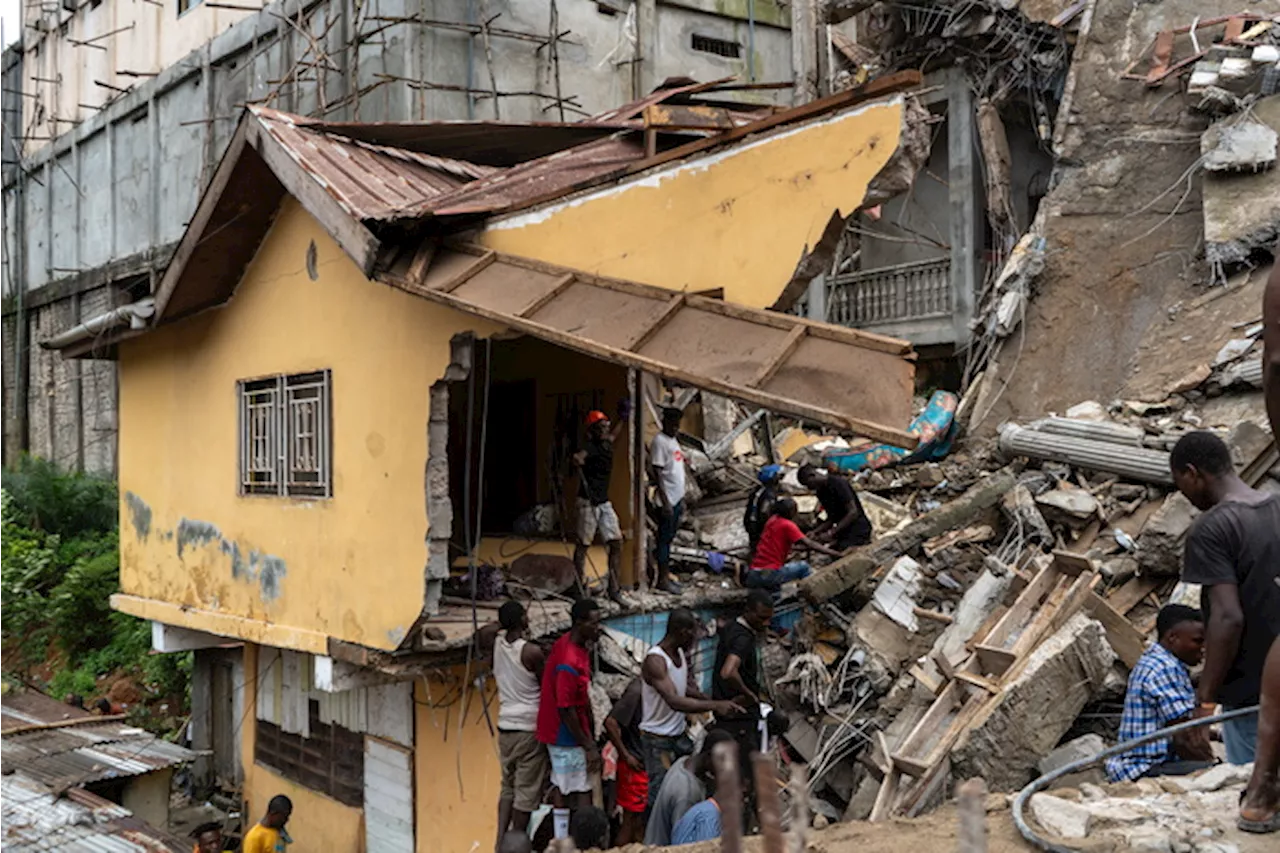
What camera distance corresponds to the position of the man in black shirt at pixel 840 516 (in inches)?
394

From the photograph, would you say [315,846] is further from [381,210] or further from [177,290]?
[381,210]

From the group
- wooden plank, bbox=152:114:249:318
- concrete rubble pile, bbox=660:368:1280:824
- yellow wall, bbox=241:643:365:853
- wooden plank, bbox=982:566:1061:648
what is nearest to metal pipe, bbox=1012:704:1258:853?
concrete rubble pile, bbox=660:368:1280:824

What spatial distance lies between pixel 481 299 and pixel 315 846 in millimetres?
6698

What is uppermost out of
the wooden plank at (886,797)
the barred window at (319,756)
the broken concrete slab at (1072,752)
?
the broken concrete slab at (1072,752)

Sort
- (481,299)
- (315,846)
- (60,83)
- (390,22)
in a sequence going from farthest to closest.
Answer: (60,83)
(390,22)
(315,846)
(481,299)

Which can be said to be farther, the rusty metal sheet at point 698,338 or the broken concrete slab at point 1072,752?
the broken concrete slab at point 1072,752

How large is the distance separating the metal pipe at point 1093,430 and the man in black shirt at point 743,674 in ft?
13.4

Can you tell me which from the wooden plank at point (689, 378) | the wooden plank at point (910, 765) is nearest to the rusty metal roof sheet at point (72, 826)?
the wooden plank at point (689, 378)

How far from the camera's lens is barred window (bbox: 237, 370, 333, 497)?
843 cm

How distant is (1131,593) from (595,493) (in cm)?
408

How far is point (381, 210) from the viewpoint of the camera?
22.9 feet

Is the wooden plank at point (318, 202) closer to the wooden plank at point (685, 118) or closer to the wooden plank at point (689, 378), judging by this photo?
the wooden plank at point (689, 378)

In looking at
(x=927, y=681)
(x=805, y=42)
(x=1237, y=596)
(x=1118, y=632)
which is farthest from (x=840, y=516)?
(x=805, y=42)

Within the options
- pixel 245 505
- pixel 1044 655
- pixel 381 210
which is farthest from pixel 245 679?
pixel 1044 655
